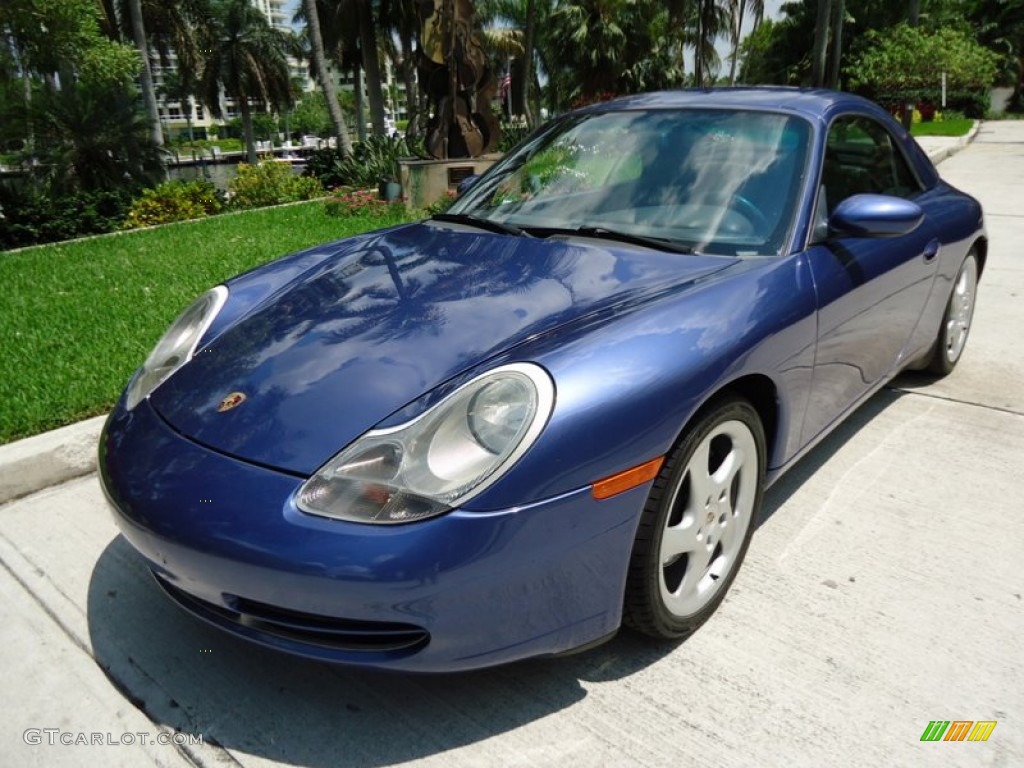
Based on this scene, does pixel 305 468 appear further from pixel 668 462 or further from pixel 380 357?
pixel 668 462

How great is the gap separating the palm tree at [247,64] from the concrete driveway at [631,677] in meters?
45.8

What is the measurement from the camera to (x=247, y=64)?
45906mm

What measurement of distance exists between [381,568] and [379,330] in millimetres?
763

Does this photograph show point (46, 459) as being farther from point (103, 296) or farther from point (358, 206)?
point (358, 206)

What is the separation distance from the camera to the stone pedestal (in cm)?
1032

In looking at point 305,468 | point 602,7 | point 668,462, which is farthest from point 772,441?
point 602,7

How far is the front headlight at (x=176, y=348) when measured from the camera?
238cm

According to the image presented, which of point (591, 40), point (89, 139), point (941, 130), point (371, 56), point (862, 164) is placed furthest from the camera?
point (591, 40)

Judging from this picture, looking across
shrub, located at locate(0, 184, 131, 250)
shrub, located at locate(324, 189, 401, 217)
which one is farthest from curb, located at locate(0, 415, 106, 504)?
shrub, located at locate(0, 184, 131, 250)

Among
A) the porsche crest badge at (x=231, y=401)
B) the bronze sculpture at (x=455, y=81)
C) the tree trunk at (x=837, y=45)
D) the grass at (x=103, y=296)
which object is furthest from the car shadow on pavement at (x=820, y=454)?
the tree trunk at (x=837, y=45)

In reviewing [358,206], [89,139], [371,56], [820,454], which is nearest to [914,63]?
[371,56]

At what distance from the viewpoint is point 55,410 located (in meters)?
3.52

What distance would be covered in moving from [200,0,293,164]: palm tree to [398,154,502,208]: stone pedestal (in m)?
37.0

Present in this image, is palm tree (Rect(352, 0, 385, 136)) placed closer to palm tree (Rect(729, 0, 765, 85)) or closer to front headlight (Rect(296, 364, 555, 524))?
palm tree (Rect(729, 0, 765, 85))
